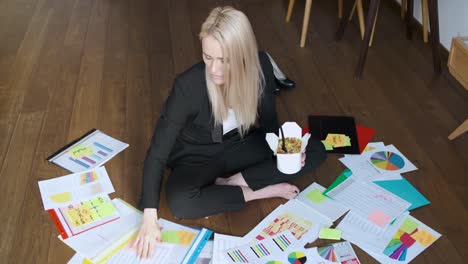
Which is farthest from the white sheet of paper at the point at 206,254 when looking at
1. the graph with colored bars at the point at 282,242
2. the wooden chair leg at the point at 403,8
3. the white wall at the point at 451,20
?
the wooden chair leg at the point at 403,8

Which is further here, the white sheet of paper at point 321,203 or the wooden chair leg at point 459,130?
the wooden chair leg at point 459,130

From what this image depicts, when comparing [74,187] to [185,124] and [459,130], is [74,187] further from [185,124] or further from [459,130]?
[459,130]

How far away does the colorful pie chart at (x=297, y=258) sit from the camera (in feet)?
5.77

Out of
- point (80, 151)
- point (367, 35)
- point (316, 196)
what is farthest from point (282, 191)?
point (367, 35)

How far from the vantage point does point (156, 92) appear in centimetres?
275

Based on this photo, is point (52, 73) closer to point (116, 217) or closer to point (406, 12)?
point (116, 217)

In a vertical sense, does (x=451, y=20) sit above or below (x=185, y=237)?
above

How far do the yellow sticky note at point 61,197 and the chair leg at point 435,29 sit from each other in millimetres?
2112

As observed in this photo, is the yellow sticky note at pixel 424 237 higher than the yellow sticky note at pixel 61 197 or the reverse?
the reverse

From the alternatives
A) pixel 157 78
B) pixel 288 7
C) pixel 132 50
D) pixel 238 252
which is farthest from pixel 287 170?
pixel 288 7

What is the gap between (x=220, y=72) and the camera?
1.62 m

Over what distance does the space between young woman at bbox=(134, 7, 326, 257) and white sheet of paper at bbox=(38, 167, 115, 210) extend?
0.35 meters

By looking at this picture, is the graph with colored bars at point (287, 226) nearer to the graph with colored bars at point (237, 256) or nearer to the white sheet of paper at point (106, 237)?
the graph with colored bars at point (237, 256)

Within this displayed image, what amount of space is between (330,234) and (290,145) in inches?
14.9
